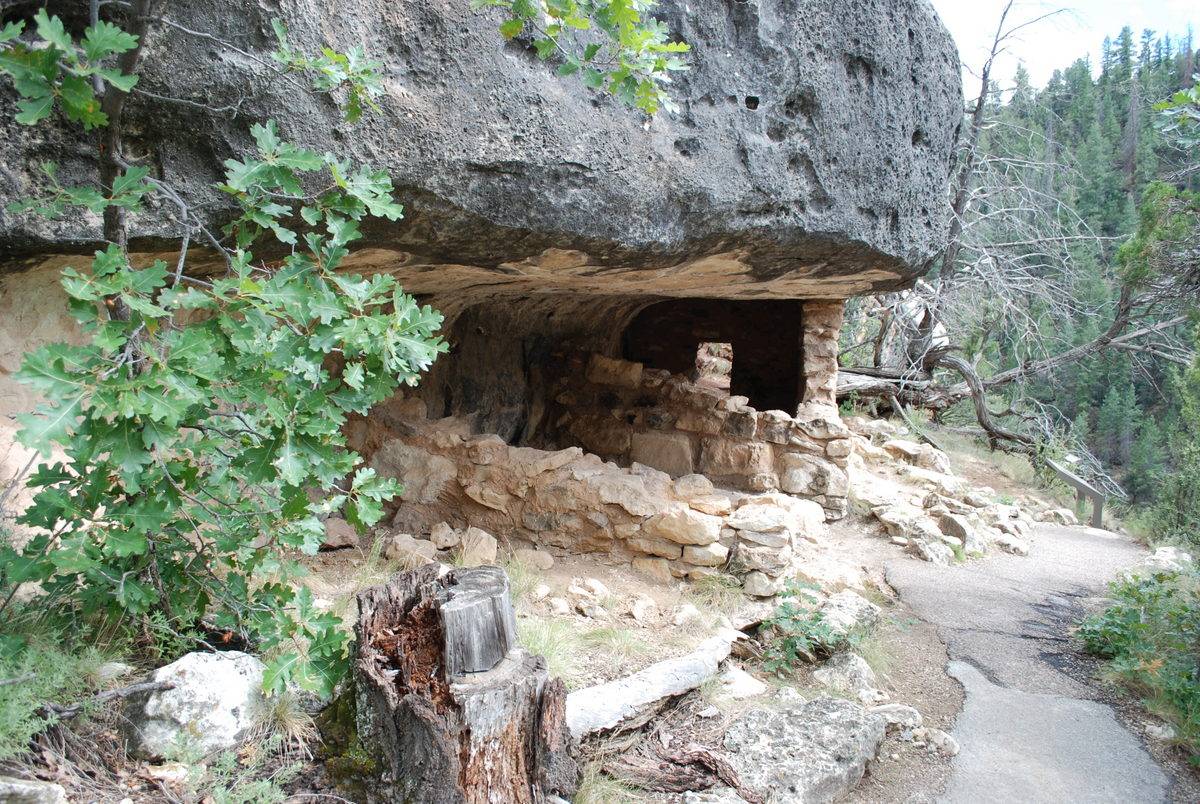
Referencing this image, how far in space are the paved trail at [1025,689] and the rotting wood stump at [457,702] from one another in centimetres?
161

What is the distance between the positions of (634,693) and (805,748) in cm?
64

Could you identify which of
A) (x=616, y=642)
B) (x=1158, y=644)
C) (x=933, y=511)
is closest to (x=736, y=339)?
(x=933, y=511)

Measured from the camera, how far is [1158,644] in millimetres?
4004

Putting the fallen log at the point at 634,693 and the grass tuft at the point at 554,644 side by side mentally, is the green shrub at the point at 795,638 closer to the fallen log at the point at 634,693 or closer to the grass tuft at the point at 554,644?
the fallen log at the point at 634,693

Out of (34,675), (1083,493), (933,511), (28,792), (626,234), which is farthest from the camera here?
(1083,493)

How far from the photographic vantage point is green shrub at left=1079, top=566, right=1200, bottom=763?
3.43m

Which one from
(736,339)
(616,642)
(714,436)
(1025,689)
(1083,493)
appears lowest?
(1025,689)

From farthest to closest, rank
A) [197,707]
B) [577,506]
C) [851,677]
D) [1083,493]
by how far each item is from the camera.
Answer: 1. [1083,493]
2. [577,506]
3. [851,677]
4. [197,707]

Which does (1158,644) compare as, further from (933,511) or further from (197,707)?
(197,707)

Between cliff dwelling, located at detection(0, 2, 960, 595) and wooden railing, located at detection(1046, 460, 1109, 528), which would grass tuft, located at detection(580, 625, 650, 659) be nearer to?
cliff dwelling, located at detection(0, 2, 960, 595)

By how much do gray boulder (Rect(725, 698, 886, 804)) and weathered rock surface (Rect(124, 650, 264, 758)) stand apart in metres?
1.60

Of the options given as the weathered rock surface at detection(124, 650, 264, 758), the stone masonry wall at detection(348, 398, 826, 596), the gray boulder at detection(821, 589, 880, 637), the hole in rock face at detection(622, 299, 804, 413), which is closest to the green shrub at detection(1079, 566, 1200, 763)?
the gray boulder at detection(821, 589, 880, 637)

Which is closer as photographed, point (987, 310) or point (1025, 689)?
point (1025, 689)

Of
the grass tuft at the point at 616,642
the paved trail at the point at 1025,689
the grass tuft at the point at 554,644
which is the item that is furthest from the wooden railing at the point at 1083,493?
the grass tuft at the point at 554,644
